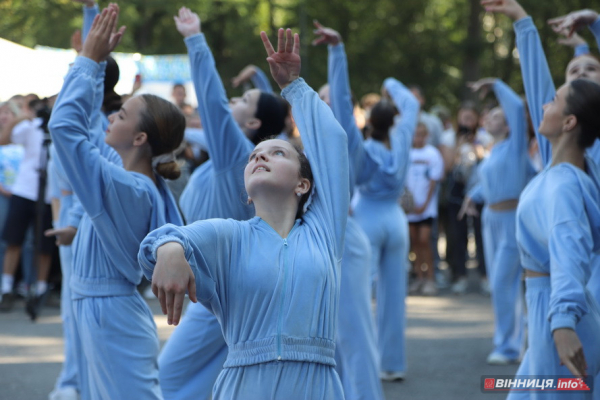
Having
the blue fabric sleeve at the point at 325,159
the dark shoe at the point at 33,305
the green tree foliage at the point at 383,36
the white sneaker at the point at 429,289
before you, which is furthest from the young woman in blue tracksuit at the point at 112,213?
the green tree foliage at the point at 383,36

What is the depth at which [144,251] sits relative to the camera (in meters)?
2.64

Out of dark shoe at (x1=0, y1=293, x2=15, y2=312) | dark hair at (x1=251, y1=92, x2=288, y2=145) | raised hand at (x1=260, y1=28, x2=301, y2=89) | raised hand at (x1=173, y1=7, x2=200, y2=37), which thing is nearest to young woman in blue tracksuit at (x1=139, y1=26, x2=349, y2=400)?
raised hand at (x1=260, y1=28, x2=301, y2=89)

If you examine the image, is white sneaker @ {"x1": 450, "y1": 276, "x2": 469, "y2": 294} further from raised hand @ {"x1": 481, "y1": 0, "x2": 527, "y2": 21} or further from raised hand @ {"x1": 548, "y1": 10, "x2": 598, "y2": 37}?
raised hand @ {"x1": 481, "y1": 0, "x2": 527, "y2": 21}

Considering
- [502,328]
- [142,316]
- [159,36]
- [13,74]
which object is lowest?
[502,328]

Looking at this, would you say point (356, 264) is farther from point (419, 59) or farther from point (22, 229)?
point (419, 59)

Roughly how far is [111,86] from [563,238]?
9.15 ft

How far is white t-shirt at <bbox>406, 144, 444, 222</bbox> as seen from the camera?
40.0ft

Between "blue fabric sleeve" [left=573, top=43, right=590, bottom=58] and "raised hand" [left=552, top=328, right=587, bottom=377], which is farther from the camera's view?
"blue fabric sleeve" [left=573, top=43, right=590, bottom=58]

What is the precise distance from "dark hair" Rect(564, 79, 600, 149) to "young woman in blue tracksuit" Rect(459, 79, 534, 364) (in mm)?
3619

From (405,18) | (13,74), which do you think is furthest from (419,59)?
(13,74)

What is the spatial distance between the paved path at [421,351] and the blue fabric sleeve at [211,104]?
2780 mm

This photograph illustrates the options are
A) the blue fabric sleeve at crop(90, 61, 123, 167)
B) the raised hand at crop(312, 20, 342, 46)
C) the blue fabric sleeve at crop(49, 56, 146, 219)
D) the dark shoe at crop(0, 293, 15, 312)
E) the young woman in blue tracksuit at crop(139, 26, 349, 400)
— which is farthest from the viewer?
the dark shoe at crop(0, 293, 15, 312)

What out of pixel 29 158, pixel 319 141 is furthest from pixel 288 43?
pixel 29 158

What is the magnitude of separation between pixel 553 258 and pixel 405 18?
81.0ft
